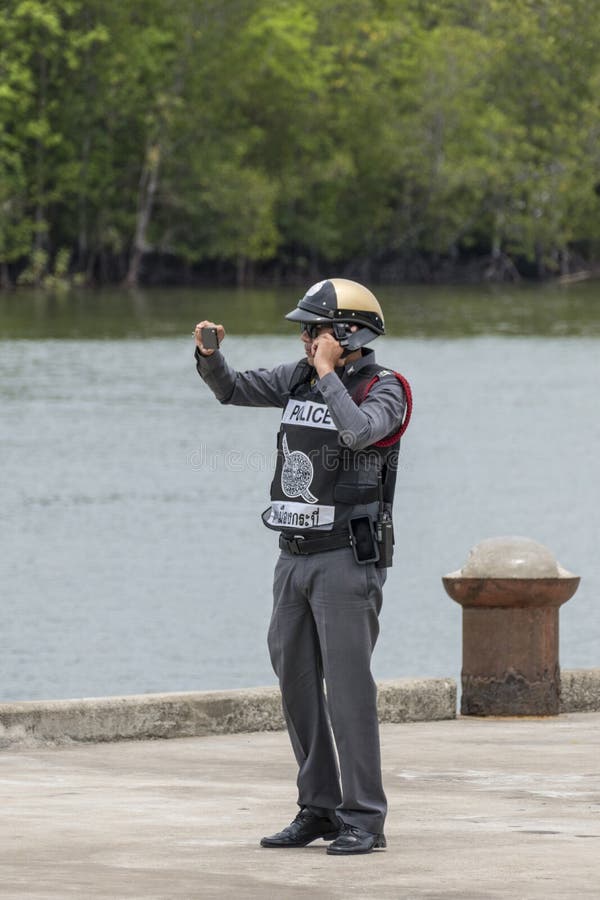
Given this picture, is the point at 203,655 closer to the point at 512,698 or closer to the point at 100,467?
the point at 512,698

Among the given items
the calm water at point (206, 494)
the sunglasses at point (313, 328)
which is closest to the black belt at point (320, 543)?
the sunglasses at point (313, 328)

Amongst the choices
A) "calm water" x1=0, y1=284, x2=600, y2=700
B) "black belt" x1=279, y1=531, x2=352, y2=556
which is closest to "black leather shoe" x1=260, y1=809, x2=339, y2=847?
"black belt" x1=279, y1=531, x2=352, y2=556

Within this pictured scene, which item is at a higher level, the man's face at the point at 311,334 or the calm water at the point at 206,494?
the man's face at the point at 311,334

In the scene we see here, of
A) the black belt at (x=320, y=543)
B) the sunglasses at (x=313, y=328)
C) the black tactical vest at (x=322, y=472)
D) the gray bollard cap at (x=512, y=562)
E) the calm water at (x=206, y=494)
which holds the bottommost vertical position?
the calm water at (x=206, y=494)

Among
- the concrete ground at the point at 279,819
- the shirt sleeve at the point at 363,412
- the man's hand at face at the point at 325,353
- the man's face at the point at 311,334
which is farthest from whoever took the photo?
the man's face at the point at 311,334

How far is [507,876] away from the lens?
18.5 feet

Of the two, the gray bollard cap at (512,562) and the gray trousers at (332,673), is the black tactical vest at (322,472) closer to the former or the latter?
the gray trousers at (332,673)

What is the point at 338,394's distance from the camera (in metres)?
6.10

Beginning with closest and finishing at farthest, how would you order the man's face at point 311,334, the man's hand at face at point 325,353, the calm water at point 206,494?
the man's hand at face at point 325,353 → the man's face at point 311,334 → the calm water at point 206,494

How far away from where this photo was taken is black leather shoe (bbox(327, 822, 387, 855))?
6.11 metres

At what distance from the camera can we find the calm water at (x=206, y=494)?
1727cm

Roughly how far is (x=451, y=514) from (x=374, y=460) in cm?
1957

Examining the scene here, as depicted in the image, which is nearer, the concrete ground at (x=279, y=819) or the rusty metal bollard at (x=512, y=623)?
the concrete ground at (x=279, y=819)

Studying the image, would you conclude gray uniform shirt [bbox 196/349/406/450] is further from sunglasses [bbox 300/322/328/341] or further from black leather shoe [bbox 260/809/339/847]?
black leather shoe [bbox 260/809/339/847]
